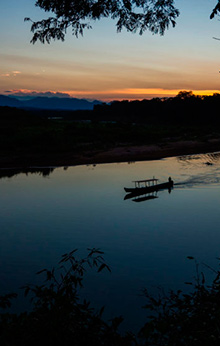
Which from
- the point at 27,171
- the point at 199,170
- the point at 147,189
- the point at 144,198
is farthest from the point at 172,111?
the point at 144,198

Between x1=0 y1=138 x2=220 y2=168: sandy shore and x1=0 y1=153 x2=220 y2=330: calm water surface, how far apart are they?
10.6 metres

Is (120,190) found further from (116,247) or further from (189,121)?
(189,121)

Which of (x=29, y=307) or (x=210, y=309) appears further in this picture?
(x=29, y=307)

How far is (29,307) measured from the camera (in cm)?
1277

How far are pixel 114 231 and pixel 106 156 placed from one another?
33638 millimetres

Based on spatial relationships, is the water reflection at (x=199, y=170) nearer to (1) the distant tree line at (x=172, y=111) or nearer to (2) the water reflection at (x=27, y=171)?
(2) the water reflection at (x=27, y=171)

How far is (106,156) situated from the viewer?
54156mm

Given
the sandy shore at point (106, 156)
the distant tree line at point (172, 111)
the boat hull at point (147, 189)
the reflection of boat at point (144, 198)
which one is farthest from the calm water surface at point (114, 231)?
the distant tree line at point (172, 111)

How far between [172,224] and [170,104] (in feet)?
447

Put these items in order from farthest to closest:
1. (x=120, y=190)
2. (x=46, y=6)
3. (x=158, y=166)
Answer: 1. (x=158, y=166)
2. (x=120, y=190)
3. (x=46, y=6)

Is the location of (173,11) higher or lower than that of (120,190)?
higher

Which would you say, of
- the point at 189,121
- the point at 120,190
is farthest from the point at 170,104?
the point at 120,190

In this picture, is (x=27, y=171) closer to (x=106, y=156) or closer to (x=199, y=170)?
(x=106, y=156)

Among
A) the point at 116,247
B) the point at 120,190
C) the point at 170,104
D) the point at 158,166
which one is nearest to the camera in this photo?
the point at 116,247
